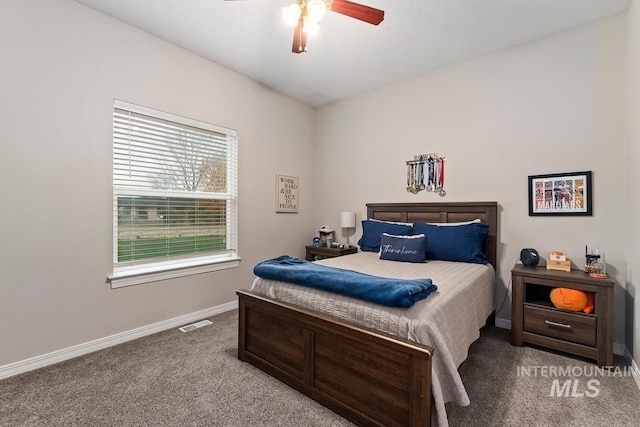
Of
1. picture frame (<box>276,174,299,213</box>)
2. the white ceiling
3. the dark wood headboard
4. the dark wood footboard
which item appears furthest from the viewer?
picture frame (<box>276,174,299,213</box>)

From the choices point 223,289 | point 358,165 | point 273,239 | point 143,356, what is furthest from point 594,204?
point 143,356

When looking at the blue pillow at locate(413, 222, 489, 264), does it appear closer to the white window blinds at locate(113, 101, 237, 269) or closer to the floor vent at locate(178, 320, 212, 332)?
the white window blinds at locate(113, 101, 237, 269)

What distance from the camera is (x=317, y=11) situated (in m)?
1.72

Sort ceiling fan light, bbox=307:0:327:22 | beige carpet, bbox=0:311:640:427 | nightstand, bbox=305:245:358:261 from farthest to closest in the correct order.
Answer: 1. nightstand, bbox=305:245:358:261
2. ceiling fan light, bbox=307:0:327:22
3. beige carpet, bbox=0:311:640:427

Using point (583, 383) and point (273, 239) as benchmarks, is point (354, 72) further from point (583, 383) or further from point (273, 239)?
point (583, 383)

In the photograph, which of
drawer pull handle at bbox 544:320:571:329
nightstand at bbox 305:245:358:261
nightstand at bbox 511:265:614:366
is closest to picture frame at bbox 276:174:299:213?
nightstand at bbox 305:245:358:261

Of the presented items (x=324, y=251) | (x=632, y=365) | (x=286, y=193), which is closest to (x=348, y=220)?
(x=324, y=251)

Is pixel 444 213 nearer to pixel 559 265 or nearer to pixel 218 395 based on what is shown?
pixel 559 265

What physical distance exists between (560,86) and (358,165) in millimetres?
2226

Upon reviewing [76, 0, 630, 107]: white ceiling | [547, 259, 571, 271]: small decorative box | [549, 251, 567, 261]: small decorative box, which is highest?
[76, 0, 630, 107]: white ceiling

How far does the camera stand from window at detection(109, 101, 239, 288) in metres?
2.61

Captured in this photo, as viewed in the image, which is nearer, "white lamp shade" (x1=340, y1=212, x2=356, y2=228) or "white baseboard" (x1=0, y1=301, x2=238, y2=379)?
"white baseboard" (x1=0, y1=301, x2=238, y2=379)

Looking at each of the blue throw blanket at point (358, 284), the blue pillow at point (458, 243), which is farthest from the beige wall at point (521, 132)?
the blue throw blanket at point (358, 284)

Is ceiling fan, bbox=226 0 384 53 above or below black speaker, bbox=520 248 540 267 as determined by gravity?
above
